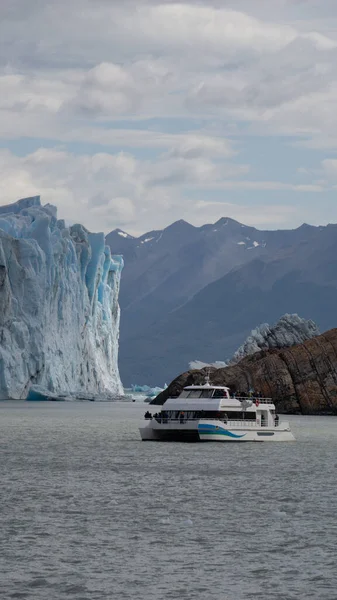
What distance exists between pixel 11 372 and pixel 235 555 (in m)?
88.1

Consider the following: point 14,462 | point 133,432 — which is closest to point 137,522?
point 14,462

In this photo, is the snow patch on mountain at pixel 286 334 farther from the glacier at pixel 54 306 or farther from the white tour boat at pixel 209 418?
the white tour boat at pixel 209 418

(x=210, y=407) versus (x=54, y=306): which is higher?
(x=54, y=306)

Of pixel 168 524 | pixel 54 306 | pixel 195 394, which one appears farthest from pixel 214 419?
pixel 54 306

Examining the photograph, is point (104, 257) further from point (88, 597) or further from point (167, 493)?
point (88, 597)

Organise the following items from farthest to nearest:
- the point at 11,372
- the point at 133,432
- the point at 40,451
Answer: the point at 11,372
the point at 133,432
the point at 40,451

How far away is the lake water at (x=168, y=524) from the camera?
2108 cm

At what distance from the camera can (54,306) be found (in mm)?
120938

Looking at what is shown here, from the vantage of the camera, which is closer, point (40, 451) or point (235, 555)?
point (235, 555)

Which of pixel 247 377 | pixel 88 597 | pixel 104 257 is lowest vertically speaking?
pixel 88 597

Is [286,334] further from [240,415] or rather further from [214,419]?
[214,419]

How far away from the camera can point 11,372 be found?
364 feet

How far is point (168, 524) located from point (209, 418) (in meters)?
27.6

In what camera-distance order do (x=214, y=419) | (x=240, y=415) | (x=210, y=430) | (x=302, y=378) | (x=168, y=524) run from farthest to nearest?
(x=302, y=378)
(x=240, y=415)
(x=214, y=419)
(x=210, y=430)
(x=168, y=524)
